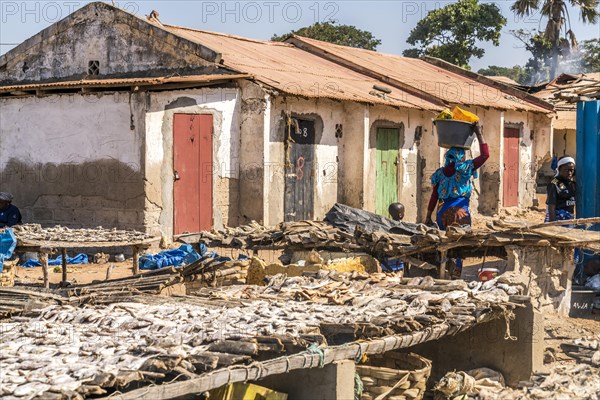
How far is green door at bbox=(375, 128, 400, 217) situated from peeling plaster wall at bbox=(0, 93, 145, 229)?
540cm

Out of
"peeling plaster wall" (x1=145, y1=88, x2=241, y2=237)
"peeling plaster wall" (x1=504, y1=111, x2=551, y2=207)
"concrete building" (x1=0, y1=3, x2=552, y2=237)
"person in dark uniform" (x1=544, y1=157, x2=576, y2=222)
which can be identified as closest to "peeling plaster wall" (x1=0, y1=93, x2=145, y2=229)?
"concrete building" (x1=0, y1=3, x2=552, y2=237)

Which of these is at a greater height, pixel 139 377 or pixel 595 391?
pixel 139 377

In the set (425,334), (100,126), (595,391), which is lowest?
(595,391)

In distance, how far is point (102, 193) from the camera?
565 inches

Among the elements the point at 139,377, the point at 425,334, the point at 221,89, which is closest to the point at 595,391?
the point at 425,334

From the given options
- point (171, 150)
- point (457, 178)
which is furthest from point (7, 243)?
point (457, 178)

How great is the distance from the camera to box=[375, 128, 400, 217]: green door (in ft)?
57.7

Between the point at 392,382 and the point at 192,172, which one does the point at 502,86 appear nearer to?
the point at 192,172

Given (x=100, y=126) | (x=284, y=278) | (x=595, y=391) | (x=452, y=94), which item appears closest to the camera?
(x=595, y=391)

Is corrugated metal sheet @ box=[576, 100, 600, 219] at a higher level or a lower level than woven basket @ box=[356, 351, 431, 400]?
higher

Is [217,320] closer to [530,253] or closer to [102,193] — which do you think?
[530,253]

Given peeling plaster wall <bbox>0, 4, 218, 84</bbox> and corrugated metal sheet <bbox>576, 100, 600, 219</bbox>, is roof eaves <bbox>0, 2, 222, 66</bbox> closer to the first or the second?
peeling plaster wall <bbox>0, 4, 218, 84</bbox>

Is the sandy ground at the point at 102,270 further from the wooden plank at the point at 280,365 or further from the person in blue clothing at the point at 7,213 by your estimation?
the wooden plank at the point at 280,365

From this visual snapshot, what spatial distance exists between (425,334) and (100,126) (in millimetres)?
9434
